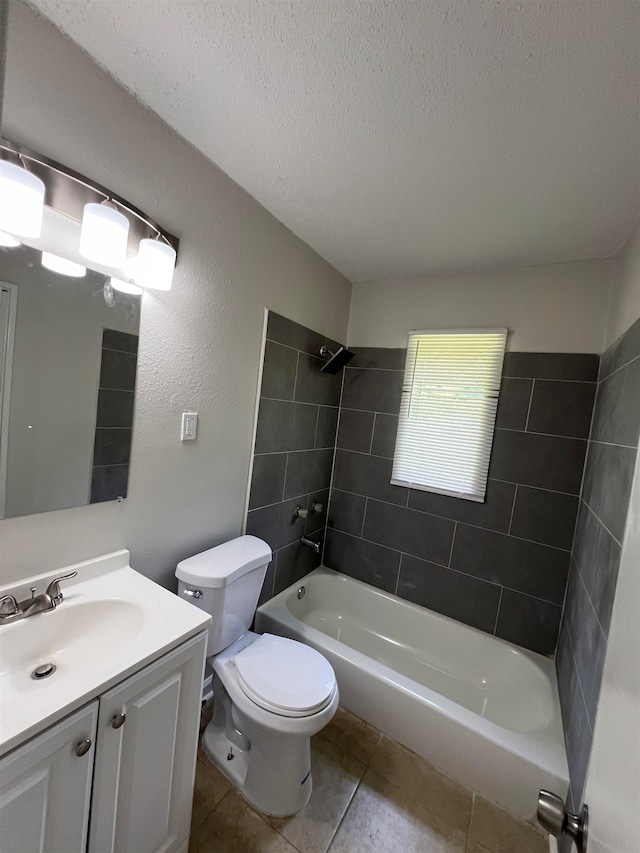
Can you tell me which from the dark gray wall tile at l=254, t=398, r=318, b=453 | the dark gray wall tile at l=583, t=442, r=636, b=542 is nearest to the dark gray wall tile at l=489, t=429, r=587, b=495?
the dark gray wall tile at l=583, t=442, r=636, b=542

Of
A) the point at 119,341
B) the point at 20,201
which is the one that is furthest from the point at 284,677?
the point at 20,201

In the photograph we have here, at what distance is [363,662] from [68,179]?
2.17m

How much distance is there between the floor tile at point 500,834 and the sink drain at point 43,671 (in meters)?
1.54

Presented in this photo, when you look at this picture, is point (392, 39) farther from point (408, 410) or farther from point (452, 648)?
point (452, 648)

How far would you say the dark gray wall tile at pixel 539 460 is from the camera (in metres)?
1.73

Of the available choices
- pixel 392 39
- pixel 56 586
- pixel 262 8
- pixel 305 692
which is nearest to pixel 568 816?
pixel 305 692

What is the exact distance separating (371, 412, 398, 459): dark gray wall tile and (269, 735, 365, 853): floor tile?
151cm

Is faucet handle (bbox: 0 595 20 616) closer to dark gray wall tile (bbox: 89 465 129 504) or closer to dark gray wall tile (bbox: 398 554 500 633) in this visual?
dark gray wall tile (bbox: 89 465 129 504)

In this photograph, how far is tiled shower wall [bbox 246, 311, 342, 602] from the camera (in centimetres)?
177

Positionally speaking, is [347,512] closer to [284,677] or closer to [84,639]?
[284,677]

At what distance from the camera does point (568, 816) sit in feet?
1.93

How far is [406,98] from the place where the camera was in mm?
969

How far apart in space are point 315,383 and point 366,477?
0.74m

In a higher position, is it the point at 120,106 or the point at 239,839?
the point at 120,106
